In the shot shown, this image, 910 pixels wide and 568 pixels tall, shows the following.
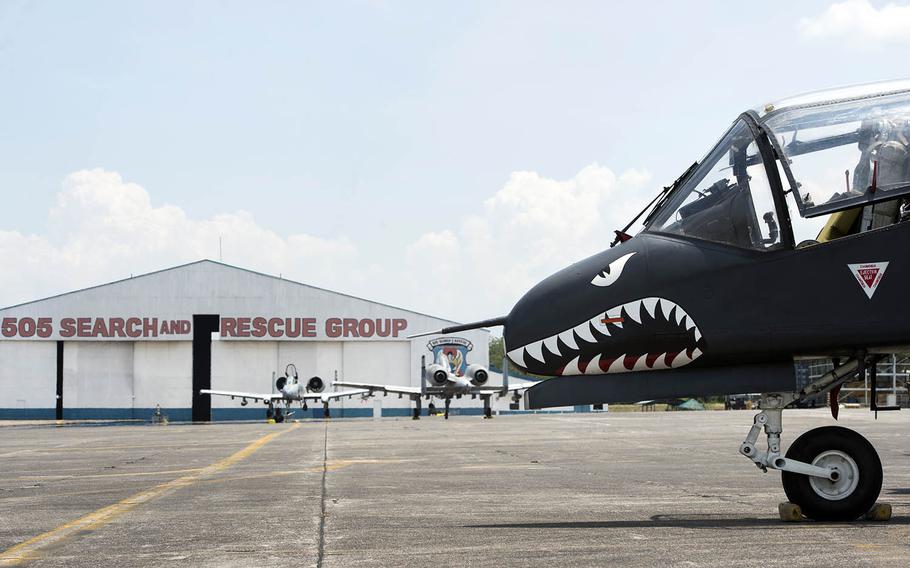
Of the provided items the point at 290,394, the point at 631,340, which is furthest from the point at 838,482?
the point at 290,394

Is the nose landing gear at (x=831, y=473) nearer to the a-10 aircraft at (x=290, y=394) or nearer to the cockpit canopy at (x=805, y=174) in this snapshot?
the cockpit canopy at (x=805, y=174)

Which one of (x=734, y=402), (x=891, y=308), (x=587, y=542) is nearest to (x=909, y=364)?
(x=891, y=308)

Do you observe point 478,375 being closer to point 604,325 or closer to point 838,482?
point 604,325

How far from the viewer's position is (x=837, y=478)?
7379mm

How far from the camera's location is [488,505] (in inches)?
366

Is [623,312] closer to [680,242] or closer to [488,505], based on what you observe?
[680,242]

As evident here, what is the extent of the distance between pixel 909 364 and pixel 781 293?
3258 mm

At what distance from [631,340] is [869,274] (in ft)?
5.96

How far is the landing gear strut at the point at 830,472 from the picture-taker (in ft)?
24.0

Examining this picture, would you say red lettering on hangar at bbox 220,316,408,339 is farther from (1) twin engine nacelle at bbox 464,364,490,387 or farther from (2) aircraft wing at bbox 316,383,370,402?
(1) twin engine nacelle at bbox 464,364,490,387

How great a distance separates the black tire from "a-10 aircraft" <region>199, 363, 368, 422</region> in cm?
5908

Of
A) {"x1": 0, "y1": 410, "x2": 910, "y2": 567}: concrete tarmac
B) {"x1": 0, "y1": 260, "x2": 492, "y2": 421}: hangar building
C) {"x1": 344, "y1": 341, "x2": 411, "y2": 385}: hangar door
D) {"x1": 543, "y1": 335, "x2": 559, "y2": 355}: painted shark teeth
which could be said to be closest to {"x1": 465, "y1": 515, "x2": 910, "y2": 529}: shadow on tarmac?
{"x1": 0, "y1": 410, "x2": 910, "y2": 567}: concrete tarmac

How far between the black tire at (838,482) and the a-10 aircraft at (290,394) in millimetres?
59077

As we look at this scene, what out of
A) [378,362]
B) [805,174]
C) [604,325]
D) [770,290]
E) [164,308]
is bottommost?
[378,362]
